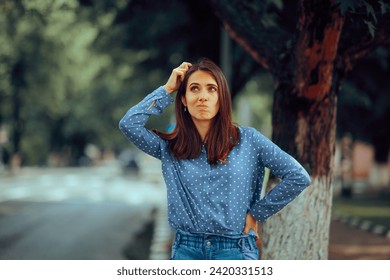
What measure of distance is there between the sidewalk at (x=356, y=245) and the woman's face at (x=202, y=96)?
Result: 21.3 ft

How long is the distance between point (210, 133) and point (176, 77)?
1.08 feet

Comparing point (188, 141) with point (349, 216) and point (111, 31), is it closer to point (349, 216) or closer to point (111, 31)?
point (111, 31)

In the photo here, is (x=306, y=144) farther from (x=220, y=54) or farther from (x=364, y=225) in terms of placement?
(x=364, y=225)

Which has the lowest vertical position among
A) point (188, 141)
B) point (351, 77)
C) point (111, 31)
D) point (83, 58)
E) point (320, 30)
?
point (188, 141)

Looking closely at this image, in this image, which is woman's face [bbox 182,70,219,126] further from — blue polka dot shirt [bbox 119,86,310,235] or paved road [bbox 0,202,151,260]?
paved road [bbox 0,202,151,260]

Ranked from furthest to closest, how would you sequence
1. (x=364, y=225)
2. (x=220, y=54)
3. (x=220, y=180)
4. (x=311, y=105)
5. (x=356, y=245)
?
(x=364, y=225), (x=220, y=54), (x=356, y=245), (x=311, y=105), (x=220, y=180)

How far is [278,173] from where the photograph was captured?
3.46 metres

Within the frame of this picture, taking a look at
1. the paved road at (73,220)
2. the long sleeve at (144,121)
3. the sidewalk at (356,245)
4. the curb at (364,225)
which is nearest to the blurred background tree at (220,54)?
the long sleeve at (144,121)

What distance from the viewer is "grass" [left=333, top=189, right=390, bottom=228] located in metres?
18.2

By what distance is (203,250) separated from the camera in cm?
339

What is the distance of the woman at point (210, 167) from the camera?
132 inches

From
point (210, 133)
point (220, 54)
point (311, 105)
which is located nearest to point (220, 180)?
point (210, 133)
